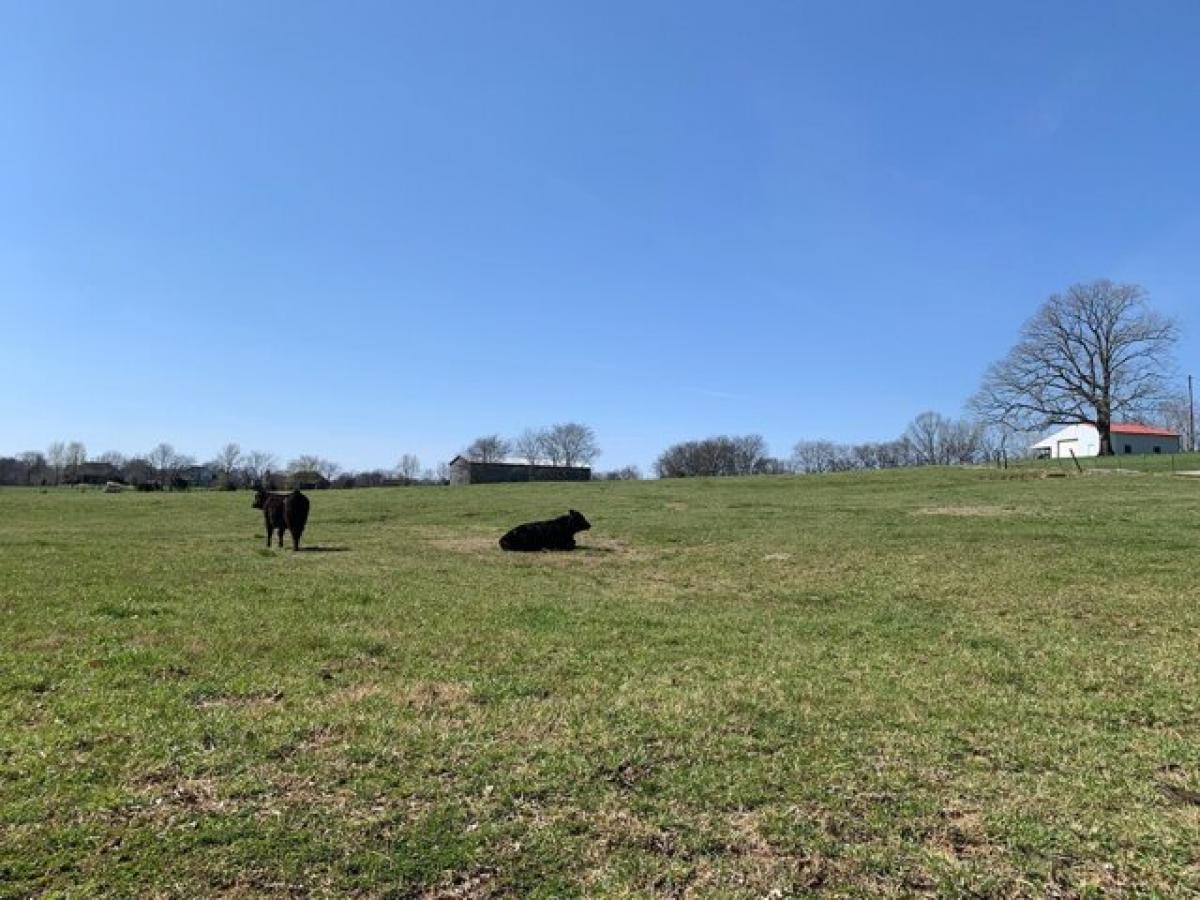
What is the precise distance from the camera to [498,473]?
101 metres

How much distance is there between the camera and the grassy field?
12.4 feet

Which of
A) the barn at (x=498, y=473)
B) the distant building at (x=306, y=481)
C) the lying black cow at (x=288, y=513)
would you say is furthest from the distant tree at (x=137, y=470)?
the lying black cow at (x=288, y=513)

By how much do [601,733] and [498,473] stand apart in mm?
96266

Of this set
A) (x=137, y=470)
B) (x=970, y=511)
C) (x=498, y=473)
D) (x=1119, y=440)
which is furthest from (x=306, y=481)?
(x=1119, y=440)

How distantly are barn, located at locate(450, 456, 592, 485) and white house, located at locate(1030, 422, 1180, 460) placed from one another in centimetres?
6282

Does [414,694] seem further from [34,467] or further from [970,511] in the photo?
[34,467]

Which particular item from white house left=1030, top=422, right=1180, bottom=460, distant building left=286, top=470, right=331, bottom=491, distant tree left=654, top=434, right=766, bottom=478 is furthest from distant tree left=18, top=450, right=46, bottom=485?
white house left=1030, top=422, right=1180, bottom=460

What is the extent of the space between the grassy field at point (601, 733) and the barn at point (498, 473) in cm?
8567

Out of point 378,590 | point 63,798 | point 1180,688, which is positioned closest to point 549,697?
point 63,798

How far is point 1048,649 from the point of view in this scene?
828 cm

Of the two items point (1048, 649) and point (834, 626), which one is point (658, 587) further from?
point (1048, 649)

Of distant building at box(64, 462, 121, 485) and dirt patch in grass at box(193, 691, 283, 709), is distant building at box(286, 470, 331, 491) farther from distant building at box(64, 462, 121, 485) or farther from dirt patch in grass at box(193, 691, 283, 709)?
dirt patch in grass at box(193, 691, 283, 709)

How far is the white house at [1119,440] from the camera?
10156cm

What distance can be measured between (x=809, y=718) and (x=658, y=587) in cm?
758
